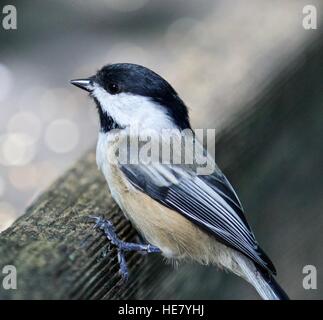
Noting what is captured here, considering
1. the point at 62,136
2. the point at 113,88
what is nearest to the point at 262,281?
the point at 113,88

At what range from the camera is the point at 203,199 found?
7.37 feet

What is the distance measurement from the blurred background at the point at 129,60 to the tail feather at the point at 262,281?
0.33 metres

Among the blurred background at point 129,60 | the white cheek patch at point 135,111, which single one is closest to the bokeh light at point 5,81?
the blurred background at point 129,60

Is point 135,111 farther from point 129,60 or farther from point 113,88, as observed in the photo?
point 129,60

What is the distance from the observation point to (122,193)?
7.48 feet

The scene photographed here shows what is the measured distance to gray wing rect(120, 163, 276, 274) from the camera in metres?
2.18

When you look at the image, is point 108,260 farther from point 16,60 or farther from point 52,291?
point 16,60

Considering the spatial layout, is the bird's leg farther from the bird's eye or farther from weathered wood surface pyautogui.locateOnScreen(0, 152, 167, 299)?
the bird's eye

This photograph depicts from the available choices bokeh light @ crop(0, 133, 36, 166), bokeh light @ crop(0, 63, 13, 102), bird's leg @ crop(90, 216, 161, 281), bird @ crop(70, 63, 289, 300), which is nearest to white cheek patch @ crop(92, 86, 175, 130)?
bird @ crop(70, 63, 289, 300)

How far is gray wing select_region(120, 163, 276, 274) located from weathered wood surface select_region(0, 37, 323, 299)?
0.15m

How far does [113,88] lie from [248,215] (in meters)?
0.76

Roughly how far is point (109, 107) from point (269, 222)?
876mm

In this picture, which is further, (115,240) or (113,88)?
(113,88)

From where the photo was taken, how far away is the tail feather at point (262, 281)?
2.18 m
